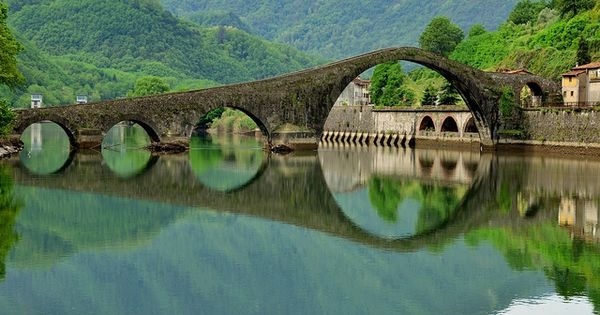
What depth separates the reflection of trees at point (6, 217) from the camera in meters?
21.1

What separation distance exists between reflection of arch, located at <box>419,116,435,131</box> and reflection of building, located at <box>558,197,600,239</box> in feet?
126

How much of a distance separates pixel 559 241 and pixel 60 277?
43.3 ft

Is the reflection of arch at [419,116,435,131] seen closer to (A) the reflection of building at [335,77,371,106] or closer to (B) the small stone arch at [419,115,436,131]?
(B) the small stone arch at [419,115,436,131]

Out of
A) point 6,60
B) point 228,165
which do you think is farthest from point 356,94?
point 6,60

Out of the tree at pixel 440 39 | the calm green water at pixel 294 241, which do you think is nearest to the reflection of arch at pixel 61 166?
the calm green water at pixel 294 241

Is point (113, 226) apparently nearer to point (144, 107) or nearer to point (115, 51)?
point (144, 107)

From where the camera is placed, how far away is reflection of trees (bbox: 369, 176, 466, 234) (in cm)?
2840

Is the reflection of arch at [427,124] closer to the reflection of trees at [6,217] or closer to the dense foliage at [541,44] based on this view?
the dense foliage at [541,44]

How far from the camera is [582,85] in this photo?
209ft

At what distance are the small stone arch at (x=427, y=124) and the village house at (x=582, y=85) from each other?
34.8 feet

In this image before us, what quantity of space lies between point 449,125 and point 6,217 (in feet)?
163

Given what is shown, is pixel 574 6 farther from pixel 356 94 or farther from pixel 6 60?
pixel 6 60

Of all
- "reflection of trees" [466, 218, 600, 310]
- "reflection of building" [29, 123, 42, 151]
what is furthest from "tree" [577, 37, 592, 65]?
"reflection of trees" [466, 218, 600, 310]

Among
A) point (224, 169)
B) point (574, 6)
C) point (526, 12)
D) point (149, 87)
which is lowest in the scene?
point (224, 169)
